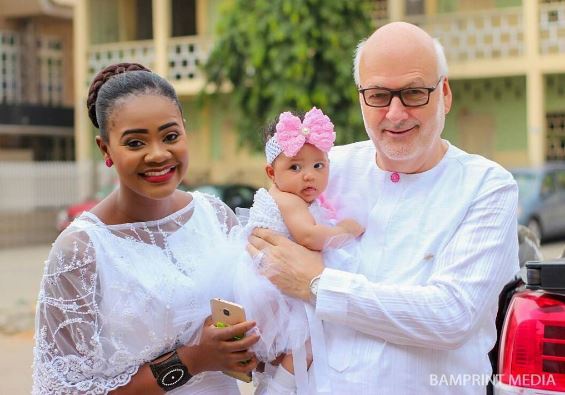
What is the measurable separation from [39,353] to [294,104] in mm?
14567

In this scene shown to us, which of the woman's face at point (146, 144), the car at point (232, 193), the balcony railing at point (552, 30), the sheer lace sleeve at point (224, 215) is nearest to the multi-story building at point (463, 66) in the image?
the balcony railing at point (552, 30)

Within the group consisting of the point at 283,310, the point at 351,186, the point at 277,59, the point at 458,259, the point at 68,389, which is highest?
the point at 277,59

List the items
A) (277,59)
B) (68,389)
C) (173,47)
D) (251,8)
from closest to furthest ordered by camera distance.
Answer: (68,389), (277,59), (251,8), (173,47)

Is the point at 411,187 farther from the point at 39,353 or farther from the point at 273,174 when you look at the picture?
the point at 39,353

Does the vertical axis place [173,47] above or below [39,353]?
above

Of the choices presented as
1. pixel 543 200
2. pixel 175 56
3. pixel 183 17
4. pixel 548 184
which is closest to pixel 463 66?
pixel 548 184

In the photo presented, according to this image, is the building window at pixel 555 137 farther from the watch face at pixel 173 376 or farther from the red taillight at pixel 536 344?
the watch face at pixel 173 376

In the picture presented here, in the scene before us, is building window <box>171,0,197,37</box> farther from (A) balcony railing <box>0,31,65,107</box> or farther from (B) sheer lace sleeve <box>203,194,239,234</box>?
(B) sheer lace sleeve <box>203,194,239,234</box>

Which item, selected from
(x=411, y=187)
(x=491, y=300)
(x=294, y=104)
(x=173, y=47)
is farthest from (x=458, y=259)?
(x=173, y=47)

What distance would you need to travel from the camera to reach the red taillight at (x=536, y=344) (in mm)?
2438

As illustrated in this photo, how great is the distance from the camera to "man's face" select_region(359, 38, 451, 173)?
2617mm

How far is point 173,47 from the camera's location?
2319 centimetres

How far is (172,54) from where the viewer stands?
23125 millimetres

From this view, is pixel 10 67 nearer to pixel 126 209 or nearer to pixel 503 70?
pixel 503 70
